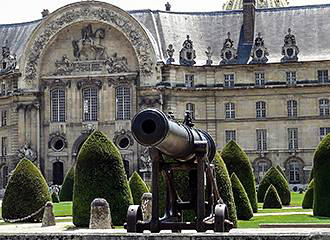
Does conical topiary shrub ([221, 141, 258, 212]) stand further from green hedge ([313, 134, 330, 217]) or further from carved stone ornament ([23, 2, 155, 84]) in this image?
carved stone ornament ([23, 2, 155, 84])

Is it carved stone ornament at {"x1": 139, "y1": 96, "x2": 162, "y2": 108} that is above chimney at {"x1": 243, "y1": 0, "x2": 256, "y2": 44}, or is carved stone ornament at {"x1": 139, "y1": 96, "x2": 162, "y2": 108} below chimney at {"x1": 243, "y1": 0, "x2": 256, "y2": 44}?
below

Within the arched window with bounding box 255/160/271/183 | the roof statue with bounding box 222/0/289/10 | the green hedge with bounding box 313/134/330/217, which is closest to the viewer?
Answer: the green hedge with bounding box 313/134/330/217

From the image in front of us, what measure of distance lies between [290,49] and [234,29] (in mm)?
6429

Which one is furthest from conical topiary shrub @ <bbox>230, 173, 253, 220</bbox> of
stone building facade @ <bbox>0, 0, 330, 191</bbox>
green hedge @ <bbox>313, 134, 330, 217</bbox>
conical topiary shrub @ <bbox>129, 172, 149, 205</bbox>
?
stone building facade @ <bbox>0, 0, 330, 191</bbox>

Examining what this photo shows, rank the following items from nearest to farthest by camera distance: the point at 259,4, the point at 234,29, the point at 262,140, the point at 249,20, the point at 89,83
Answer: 1. the point at 262,140
2. the point at 89,83
3. the point at 249,20
4. the point at 234,29
5. the point at 259,4

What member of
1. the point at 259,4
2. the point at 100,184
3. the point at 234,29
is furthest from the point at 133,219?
the point at 259,4

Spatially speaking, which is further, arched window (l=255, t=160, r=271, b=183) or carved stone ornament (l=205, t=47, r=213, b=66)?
carved stone ornament (l=205, t=47, r=213, b=66)

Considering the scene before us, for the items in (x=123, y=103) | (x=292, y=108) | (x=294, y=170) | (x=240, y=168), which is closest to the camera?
(x=240, y=168)

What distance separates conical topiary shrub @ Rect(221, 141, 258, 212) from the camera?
34531mm

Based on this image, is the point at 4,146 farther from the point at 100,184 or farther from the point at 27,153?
the point at 100,184

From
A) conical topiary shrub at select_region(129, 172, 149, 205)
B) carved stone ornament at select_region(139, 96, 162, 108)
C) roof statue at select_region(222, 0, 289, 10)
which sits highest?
roof statue at select_region(222, 0, 289, 10)

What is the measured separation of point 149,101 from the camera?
61562 millimetres

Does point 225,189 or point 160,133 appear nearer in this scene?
point 160,133

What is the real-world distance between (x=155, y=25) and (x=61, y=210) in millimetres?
31687
